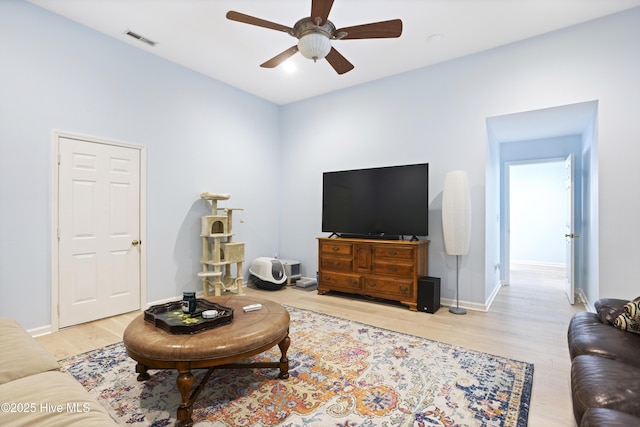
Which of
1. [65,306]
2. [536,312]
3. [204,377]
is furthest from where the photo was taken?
[536,312]

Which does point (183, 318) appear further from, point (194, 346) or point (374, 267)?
point (374, 267)

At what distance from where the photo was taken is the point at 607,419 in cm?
113

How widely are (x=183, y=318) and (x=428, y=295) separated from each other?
2807mm

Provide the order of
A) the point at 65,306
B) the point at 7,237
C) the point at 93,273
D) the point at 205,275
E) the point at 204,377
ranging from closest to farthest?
1. the point at 204,377
2. the point at 7,237
3. the point at 65,306
4. the point at 93,273
5. the point at 205,275

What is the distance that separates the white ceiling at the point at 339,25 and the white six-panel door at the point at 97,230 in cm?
135

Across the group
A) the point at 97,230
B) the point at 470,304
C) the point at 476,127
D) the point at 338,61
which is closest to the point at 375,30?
the point at 338,61

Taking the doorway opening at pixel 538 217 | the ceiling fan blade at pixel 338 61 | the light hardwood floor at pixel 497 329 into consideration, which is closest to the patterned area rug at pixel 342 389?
the light hardwood floor at pixel 497 329

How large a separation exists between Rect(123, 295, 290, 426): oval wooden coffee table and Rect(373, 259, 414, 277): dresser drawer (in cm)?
216

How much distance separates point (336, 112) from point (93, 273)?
4010mm

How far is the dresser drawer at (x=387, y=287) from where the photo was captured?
3982mm

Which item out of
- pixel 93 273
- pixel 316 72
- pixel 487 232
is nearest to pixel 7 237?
pixel 93 273

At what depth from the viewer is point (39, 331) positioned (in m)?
3.14

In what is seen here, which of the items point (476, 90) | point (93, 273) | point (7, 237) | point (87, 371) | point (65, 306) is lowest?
point (87, 371)

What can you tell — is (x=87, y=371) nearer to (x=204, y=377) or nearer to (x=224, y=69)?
(x=204, y=377)
